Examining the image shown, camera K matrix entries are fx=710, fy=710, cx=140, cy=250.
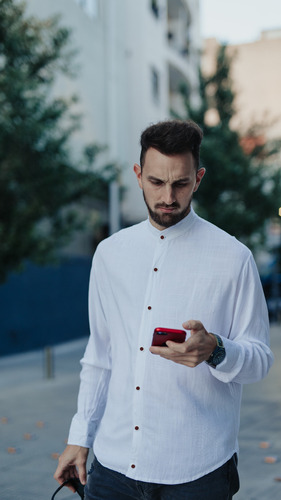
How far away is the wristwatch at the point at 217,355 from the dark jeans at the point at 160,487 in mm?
379

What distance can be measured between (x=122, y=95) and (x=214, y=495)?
20.1m

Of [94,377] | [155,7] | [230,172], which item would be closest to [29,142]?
[94,377]

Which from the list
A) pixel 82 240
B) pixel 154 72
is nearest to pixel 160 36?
pixel 154 72

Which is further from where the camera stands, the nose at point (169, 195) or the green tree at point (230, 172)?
the green tree at point (230, 172)

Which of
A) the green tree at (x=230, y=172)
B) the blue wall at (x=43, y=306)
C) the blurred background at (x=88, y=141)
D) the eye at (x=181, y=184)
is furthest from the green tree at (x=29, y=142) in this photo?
the green tree at (x=230, y=172)

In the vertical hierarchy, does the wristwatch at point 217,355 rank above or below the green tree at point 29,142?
above

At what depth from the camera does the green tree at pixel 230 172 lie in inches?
769

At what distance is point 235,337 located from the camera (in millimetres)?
2248

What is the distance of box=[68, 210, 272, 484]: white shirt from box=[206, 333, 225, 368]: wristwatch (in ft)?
0.07

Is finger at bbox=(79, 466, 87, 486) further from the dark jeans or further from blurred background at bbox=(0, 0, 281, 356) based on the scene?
blurred background at bbox=(0, 0, 281, 356)

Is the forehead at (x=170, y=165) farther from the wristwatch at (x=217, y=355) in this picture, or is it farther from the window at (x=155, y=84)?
the window at (x=155, y=84)

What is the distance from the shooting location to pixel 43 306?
646 inches

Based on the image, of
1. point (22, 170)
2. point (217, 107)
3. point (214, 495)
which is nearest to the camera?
point (214, 495)

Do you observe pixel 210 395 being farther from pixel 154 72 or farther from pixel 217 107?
pixel 154 72
